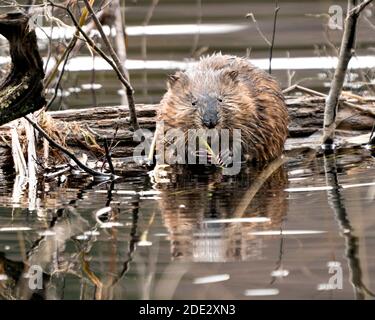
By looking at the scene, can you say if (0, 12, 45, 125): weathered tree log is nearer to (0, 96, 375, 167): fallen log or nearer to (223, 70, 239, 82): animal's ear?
(0, 96, 375, 167): fallen log

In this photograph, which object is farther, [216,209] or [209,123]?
[209,123]

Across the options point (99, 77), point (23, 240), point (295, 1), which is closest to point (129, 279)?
point (23, 240)

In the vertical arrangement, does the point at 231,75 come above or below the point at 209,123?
above

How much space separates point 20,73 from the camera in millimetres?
6379

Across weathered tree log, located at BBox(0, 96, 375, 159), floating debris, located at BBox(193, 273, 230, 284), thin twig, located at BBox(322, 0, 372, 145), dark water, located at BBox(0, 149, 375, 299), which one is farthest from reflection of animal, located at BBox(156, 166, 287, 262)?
thin twig, located at BBox(322, 0, 372, 145)

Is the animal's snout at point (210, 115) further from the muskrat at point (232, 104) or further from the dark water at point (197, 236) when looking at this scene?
the dark water at point (197, 236)

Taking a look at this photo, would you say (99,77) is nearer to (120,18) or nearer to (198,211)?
(120,18)

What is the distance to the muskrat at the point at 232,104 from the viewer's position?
25.1 feet

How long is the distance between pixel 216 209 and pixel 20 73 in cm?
148

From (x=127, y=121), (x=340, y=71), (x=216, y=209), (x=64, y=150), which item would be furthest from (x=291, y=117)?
(x=216, y=209)

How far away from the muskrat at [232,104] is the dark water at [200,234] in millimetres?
316

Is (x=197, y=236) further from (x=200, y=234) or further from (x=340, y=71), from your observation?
(x=340, y=71)

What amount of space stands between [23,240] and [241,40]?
27.4 ft

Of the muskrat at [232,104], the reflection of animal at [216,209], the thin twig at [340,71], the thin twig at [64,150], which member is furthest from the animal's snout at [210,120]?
the thin twig at [340,71]
